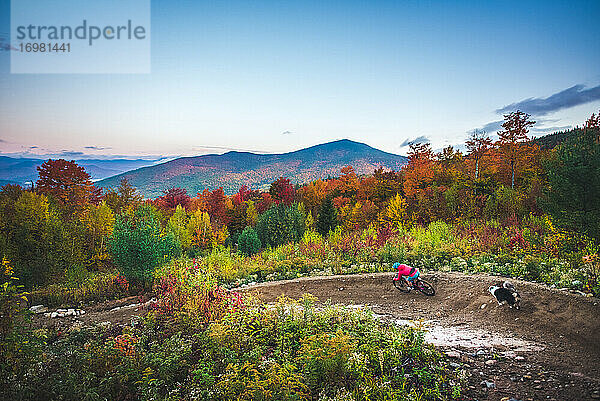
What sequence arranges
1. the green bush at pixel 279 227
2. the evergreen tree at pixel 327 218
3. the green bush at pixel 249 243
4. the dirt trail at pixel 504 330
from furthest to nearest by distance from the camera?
1. the evergreen tree at pixel 327 218
2. the green bush at pixel 279 227
3. the green bush at pixel 249 243
4. the dirt trail at pixel 504 330

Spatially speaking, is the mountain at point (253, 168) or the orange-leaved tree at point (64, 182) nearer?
the orange-leaved tree at point (64, 182)

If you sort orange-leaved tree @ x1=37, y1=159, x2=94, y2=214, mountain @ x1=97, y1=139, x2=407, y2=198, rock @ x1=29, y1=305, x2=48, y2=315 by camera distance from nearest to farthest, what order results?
rock @ x1=29, y1=305, x2=48, y2=315 → orange-leaved tree @ x1=37, y1=159, x2=94, y2=214 → mountain @ x1=97, y1=139, x2=407, y2=198

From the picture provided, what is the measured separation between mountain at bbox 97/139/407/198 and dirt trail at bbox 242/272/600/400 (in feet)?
149

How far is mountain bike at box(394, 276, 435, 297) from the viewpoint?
6840 millimetres

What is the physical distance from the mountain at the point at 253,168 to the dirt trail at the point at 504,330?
4538cm

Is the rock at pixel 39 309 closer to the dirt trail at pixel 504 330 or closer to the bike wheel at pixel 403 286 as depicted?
the dirt trail at pixel 504 330

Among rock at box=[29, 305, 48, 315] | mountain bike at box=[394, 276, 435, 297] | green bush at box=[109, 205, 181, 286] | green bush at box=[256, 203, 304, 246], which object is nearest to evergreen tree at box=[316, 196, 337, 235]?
green bush at box=[256, 203, 304, 246]

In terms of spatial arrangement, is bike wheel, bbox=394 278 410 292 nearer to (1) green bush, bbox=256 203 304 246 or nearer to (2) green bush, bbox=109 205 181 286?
(2) green bush, bbox=109 205 181 286

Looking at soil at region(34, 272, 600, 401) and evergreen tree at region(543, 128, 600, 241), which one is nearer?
soil at region(34, 272, 600, 401)

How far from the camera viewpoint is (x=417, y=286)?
6957mm

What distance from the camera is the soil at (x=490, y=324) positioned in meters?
3.36

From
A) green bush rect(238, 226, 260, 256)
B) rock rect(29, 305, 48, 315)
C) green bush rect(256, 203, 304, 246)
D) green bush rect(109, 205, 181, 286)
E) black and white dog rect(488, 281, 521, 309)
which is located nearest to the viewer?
black and white dog rect(488, 281, 521, 309)

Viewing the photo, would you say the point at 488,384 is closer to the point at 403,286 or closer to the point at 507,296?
the point at 507,296

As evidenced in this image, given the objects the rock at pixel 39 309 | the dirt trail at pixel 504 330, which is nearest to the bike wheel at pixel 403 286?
the dirt trail at pixel 504 330
